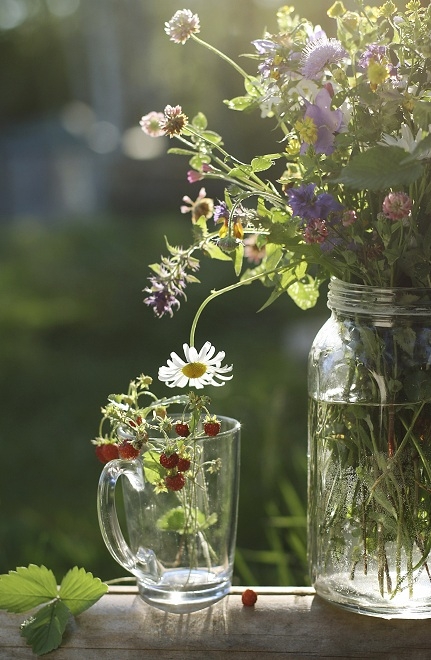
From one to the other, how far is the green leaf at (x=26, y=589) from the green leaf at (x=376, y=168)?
52 centimetres

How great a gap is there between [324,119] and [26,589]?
56 cm

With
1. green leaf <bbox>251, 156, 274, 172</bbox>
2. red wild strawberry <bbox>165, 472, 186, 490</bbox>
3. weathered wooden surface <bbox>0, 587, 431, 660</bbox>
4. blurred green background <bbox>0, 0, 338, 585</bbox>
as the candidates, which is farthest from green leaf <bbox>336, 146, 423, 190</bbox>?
blurred green background <bbox>0, 0, 338, 585</bbox>

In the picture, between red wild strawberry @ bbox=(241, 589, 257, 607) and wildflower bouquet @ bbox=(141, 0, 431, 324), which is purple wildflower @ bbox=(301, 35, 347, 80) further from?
red wild strawberry @ bbox=(241, 589, 257, 607)

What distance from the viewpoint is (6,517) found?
7.84 ft

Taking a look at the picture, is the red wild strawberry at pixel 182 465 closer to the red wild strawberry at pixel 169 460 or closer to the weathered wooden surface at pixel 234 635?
the red wild strawberry at pixel 169 460

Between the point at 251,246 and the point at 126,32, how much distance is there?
923 cm

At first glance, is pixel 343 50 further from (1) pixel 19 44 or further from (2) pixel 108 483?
(1) pixel 19 44

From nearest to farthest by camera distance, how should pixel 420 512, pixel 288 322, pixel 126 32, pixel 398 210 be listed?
pixel 398 210
pixel 420 512
pixel 288 322
pixel 126 32

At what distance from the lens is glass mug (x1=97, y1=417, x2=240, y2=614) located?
3.04ft

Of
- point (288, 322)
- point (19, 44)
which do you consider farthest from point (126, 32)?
point (288, 322)

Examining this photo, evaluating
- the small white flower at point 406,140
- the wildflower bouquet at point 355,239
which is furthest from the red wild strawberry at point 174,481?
the small white flower at point 406,140

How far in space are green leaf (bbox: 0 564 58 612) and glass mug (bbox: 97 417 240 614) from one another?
8 centimetres

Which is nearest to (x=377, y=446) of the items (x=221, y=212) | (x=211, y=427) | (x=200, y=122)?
(x=211, y=427)

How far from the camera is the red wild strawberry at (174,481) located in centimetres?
88
